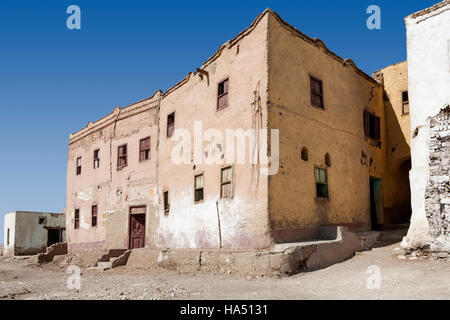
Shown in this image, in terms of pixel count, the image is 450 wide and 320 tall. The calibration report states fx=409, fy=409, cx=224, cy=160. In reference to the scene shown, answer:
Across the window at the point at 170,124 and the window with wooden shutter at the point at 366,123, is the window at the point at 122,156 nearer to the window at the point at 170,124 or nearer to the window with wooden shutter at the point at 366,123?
the window at the point at 170,124

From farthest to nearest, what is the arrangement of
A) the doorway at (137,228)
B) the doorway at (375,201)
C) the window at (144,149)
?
the window at (144,149)
the doorway at (137,228)
the doorway at (375,201)

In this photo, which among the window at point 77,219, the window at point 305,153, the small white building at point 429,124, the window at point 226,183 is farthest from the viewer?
the window at point 77,219

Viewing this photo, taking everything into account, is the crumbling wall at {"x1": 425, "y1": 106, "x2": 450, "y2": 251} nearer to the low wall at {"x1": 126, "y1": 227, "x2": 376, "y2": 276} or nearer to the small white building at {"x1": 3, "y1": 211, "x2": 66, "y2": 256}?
the low wall at {"x1": 126, "y1": 227, "x2": 376, "y2": 276}

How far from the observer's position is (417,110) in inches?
471

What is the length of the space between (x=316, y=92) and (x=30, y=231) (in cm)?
2556

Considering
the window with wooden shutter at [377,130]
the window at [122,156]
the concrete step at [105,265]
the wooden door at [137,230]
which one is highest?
the window with wooden shutter at [377,130]

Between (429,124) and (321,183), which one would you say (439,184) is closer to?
(429,124)

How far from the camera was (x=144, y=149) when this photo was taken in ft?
60.7

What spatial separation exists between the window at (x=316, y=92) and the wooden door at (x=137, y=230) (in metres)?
8.98

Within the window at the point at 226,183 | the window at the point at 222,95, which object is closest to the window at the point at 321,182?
the window at the point at 226,183

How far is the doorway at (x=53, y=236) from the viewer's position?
1245 inches
